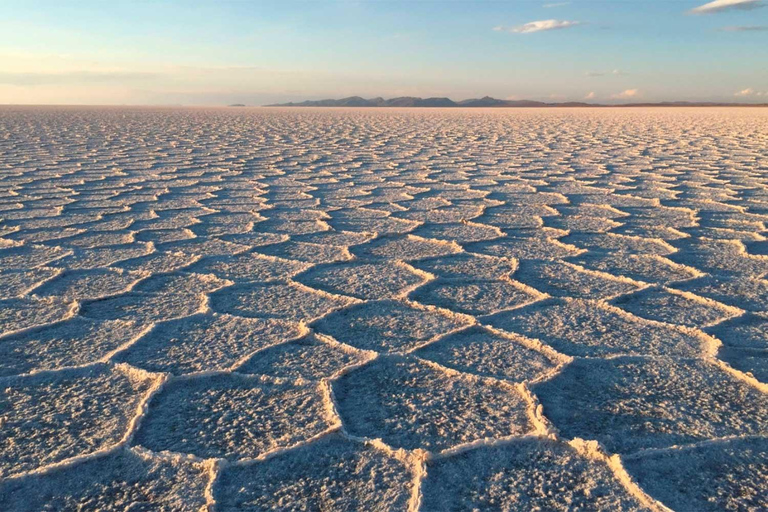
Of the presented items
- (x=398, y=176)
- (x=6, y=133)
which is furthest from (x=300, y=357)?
(x=6, y=133)

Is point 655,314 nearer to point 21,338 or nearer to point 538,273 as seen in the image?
point 538,273

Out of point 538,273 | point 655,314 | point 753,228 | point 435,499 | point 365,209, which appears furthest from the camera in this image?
point 365,209

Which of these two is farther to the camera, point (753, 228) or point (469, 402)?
point (753, 228)

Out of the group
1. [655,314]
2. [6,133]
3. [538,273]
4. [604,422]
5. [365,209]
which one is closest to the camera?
[604,422]

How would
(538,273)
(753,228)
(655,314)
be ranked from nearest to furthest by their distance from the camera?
1. (655,314)
2. (538,273)
3. (753,228)

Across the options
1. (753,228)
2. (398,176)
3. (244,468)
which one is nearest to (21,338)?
(244,468)

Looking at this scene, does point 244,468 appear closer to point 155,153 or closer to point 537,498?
point 537,498
